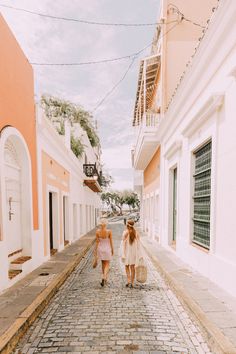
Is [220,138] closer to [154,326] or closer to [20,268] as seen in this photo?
[154,326]

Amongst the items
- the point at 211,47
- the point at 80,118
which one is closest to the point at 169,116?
the point at 211,47

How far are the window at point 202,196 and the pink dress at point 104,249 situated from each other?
7.70 ft

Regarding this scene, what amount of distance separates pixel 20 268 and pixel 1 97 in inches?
152

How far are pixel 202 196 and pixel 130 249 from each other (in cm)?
238

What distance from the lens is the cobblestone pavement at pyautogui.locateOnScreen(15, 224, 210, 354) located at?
3318mm

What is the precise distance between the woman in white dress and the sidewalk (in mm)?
956

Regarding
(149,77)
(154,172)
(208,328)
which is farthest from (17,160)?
(149,77)

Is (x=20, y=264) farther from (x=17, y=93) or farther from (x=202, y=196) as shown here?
(x=202, y=196)

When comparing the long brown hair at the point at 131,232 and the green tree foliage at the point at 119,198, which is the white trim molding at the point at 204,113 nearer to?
the long brown hair at the point at 131,232

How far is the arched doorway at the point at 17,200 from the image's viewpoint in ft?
19.7

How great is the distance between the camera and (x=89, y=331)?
3.72 m

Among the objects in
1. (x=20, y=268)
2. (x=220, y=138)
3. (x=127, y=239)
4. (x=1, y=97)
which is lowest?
(x=20, y=268)

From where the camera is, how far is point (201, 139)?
21.4 ft

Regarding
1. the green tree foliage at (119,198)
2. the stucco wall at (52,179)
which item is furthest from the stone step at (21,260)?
the green tree foliage at (119,198)
